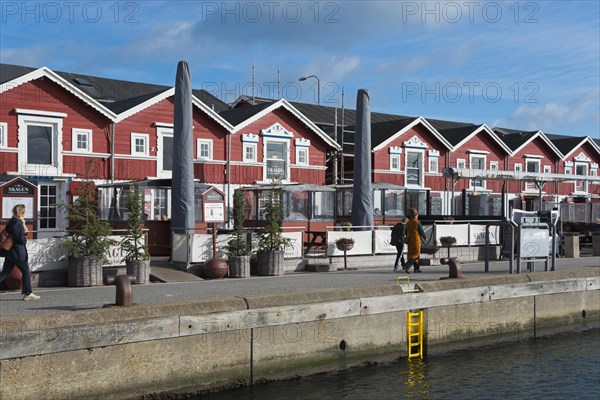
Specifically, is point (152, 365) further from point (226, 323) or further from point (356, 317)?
point (356, 317)

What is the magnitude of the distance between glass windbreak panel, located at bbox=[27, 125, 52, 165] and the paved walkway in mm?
9230

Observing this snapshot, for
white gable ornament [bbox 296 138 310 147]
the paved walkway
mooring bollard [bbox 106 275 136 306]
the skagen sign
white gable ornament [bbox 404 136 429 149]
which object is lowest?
the paved walkway

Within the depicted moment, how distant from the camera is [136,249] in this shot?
17.3m

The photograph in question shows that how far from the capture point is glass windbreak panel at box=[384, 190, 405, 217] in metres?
32.8

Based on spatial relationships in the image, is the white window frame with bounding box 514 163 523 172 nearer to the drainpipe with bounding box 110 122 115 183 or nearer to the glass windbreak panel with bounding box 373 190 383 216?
the glass windbreak panel with bounding box 373 190 383 216

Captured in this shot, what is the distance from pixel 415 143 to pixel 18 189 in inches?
1030

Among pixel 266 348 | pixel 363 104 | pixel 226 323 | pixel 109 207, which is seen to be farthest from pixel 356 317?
pixel 109 207

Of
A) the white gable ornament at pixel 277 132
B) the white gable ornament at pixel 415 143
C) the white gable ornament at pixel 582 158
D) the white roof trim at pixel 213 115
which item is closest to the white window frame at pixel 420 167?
the white gable ornament at pixel 415 143

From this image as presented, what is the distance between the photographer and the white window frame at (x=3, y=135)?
85.3 ft

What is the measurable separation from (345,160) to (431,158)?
16.8 feet

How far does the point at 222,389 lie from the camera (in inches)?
481

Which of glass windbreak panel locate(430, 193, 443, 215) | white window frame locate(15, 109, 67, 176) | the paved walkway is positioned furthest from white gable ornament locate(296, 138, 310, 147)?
the paved walkway

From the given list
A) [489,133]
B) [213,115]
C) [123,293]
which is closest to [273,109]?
[213,115]

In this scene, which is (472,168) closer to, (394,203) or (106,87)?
(394,203)
